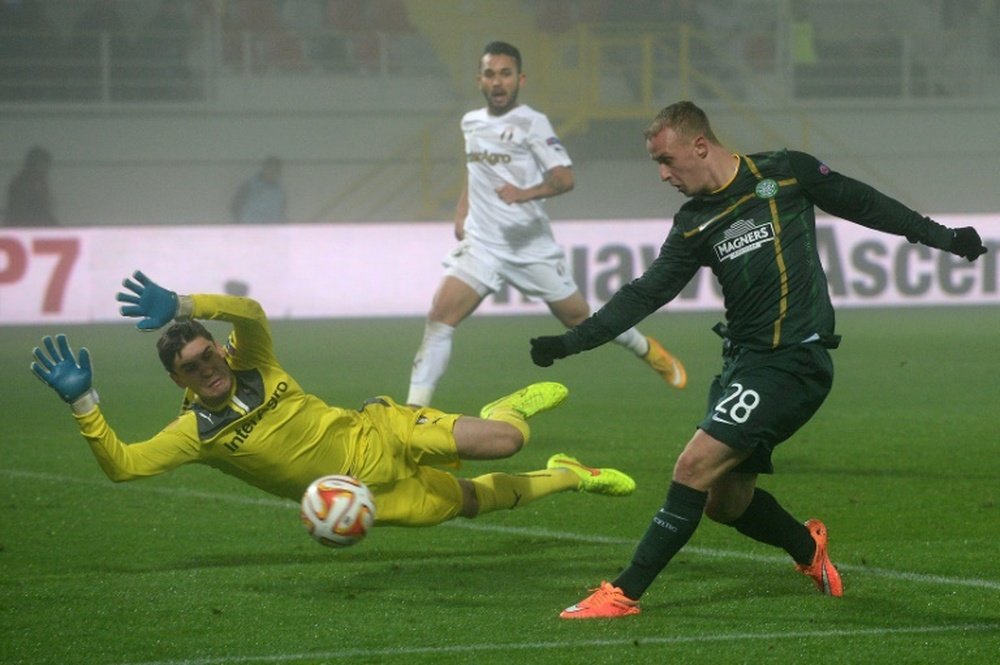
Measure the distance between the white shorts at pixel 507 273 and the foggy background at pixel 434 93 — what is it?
15.8 metres

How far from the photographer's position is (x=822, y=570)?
261 inches

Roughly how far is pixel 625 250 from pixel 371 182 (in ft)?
26.2

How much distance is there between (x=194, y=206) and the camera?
26.5 meters

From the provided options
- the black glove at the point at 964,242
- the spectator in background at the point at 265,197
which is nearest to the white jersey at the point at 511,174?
the black glove at the point at 964,242

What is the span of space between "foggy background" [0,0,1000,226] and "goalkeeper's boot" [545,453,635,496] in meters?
19.0

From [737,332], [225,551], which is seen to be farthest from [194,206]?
[737,332]

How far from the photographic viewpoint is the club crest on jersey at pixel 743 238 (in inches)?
245

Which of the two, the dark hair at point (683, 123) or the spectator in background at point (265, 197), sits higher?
the dark hair at point (683, 123)

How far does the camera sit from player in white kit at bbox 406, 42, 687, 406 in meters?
10.9

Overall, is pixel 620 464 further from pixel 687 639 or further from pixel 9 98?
pixel 9 98

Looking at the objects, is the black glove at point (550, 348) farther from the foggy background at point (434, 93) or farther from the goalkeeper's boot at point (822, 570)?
the foggy background at point (434, 93)

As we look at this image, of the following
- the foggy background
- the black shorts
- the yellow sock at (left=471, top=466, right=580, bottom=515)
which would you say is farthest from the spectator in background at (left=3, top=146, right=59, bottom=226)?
the black shorts

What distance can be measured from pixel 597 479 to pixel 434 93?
2063 centimetres

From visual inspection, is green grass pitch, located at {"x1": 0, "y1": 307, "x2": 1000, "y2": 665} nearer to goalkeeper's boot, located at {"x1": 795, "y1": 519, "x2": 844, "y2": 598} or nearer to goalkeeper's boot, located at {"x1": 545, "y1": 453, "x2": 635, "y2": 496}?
goalkeeper's boot, located at {"x1": 795, "y1": 519, "x2": 844, "y2": 598}
